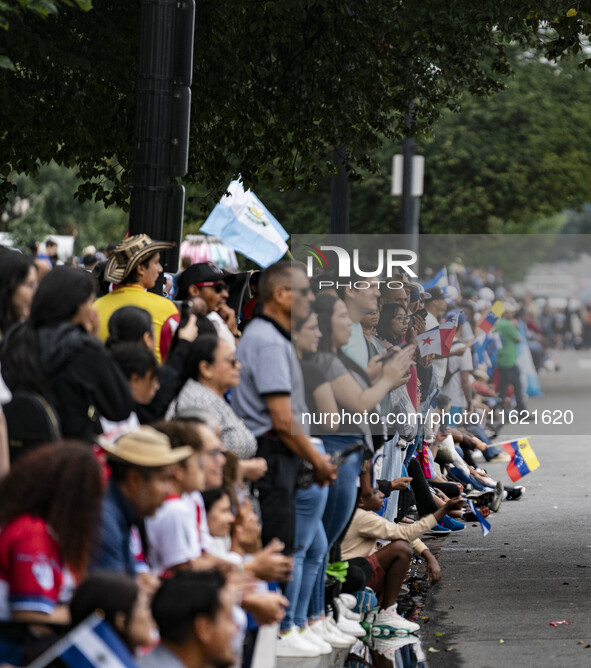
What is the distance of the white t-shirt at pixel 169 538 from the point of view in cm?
537

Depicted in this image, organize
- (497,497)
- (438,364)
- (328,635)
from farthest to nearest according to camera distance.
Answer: (497,497)
(438,364)
(328,635)

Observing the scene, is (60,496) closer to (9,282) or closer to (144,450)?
(144,450)

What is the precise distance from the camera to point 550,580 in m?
10.1

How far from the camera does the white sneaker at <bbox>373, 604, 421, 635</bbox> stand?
834 centimetres

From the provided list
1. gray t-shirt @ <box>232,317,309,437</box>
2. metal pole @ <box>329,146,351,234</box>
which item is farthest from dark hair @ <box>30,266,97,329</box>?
metal pole @ <box>329,146,351,234</box>

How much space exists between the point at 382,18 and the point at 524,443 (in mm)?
3799

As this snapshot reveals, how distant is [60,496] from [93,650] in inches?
19.0

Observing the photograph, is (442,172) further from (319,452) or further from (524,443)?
(319,452)

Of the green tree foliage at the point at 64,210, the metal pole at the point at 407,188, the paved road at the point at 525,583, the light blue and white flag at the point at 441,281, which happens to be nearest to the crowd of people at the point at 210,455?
the paved road at the point at 525,583

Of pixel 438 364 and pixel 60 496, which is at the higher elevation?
pixel 438 364

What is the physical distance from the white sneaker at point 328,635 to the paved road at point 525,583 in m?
0.46

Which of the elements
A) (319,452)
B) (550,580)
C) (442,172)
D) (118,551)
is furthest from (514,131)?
(118,551)

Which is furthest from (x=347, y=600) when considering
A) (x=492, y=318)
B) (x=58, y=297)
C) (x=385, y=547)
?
(x=492, y=318)

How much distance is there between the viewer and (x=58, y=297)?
5.84 m
